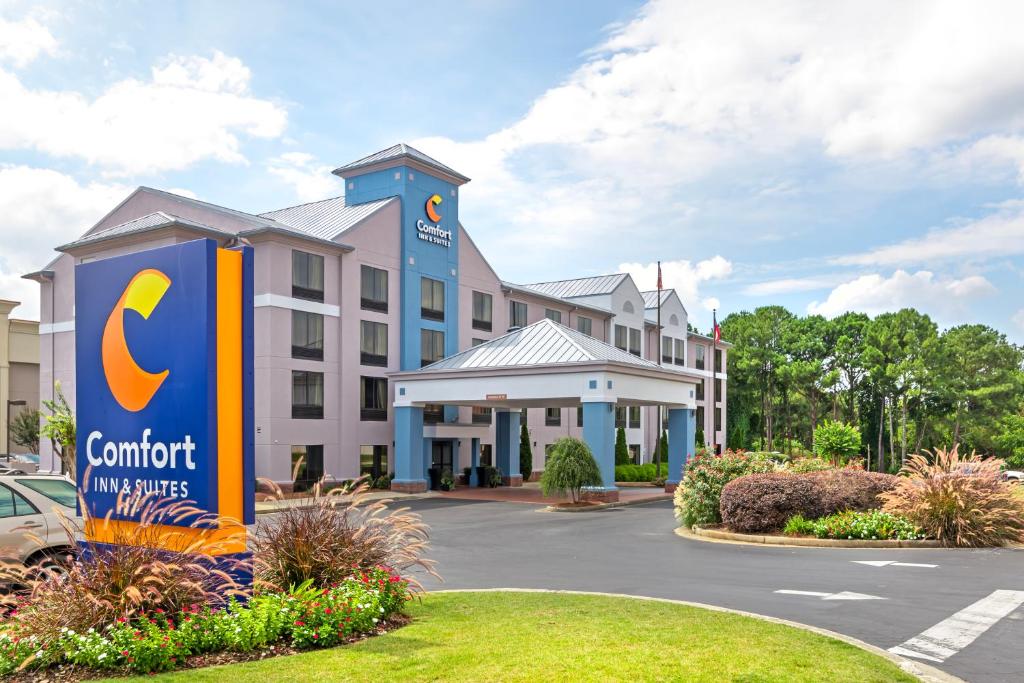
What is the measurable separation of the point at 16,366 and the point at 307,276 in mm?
36778

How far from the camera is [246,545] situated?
369 inches

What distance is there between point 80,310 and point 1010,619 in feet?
37.4

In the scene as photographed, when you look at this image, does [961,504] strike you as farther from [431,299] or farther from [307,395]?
[431,299]

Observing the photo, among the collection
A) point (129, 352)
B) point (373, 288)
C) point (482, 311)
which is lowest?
point (129, 352)

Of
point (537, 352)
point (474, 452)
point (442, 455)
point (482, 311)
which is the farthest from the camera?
point (482, 311)

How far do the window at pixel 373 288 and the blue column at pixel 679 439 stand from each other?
14.2 meters

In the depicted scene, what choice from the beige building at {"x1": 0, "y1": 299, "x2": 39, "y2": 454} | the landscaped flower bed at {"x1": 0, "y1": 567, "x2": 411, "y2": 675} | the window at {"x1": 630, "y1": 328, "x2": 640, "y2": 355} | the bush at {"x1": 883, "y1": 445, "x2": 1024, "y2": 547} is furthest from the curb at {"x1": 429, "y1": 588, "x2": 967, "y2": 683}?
the beige building at {"x1": 0, "y1": 299, "x2": 39, "y2": 454}

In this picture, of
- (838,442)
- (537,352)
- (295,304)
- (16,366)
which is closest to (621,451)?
(838,442)

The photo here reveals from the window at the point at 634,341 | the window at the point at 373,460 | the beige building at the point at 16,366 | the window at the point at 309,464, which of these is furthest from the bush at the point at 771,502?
the beige building at the point at 16,366

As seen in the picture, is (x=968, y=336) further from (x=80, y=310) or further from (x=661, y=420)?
(x=80, y=310)

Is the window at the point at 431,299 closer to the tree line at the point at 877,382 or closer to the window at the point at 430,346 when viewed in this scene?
the window at the point at 430,346

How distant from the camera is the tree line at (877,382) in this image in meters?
74.9

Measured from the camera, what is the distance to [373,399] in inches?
1628

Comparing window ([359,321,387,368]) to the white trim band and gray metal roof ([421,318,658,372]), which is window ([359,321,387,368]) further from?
gray metal roof ([421,318,658,372])
